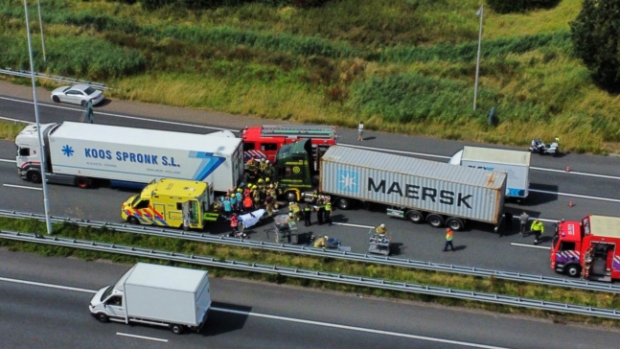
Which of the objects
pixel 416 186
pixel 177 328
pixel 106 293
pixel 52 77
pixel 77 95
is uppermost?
pixel 52 77

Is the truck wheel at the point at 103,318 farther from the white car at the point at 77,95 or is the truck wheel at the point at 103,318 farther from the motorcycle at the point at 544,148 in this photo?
the motorcycle at the point at 544,148

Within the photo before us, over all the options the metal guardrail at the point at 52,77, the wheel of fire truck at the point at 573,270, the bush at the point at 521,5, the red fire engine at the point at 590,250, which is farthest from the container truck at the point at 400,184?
the bush at the point at 521,5

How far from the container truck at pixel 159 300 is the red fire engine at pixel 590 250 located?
15.3 meters

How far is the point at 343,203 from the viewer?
37.9m

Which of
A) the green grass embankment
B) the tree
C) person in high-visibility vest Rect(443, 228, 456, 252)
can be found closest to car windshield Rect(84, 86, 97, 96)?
the green grass embankment

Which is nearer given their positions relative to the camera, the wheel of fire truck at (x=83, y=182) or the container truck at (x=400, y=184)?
the container truck at (x=400, y=184)

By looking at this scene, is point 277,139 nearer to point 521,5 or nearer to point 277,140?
point 277,140

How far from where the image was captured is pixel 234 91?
2092 inches

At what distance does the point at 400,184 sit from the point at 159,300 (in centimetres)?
1389

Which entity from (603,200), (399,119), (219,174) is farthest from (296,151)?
(603,200)

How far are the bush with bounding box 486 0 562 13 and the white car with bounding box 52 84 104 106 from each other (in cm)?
3604

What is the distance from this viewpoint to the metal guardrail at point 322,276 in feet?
95.5

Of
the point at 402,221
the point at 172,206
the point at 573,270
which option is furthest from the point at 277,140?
the point at 573,270

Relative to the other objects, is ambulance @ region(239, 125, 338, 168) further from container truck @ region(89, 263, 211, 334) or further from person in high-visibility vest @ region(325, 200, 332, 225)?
container truck @ region(89, 263, 211, 334)
